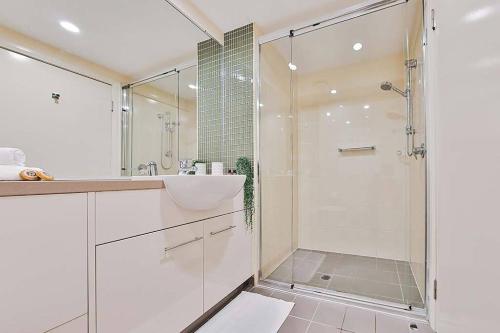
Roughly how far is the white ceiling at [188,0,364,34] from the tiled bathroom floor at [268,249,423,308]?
84.1 inches

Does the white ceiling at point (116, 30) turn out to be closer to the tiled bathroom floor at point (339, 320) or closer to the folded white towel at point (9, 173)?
the folded white towel at point (9, 173)

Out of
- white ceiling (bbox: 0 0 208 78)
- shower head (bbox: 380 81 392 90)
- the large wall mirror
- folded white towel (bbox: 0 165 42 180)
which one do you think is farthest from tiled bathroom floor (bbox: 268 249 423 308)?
white ceiling (bbox: 0 0 208 78)

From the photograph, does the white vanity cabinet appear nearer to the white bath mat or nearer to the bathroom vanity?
the bathroom vanity

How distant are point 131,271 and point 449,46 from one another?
169 centimetres

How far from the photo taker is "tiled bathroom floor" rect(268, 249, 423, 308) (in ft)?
5.83

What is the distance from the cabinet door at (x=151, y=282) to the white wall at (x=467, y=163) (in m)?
1.18

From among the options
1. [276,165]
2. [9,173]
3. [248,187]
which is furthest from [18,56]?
[276,165]

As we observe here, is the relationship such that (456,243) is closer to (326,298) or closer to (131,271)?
(326,298)

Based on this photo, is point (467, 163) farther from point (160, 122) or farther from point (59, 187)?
point (160, 122)

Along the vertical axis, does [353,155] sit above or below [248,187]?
above

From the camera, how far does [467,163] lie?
86 cm

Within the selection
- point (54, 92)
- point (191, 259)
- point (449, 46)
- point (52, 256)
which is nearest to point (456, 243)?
point (449, 46)

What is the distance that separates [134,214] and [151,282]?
0.32 meters

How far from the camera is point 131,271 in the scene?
981mm
